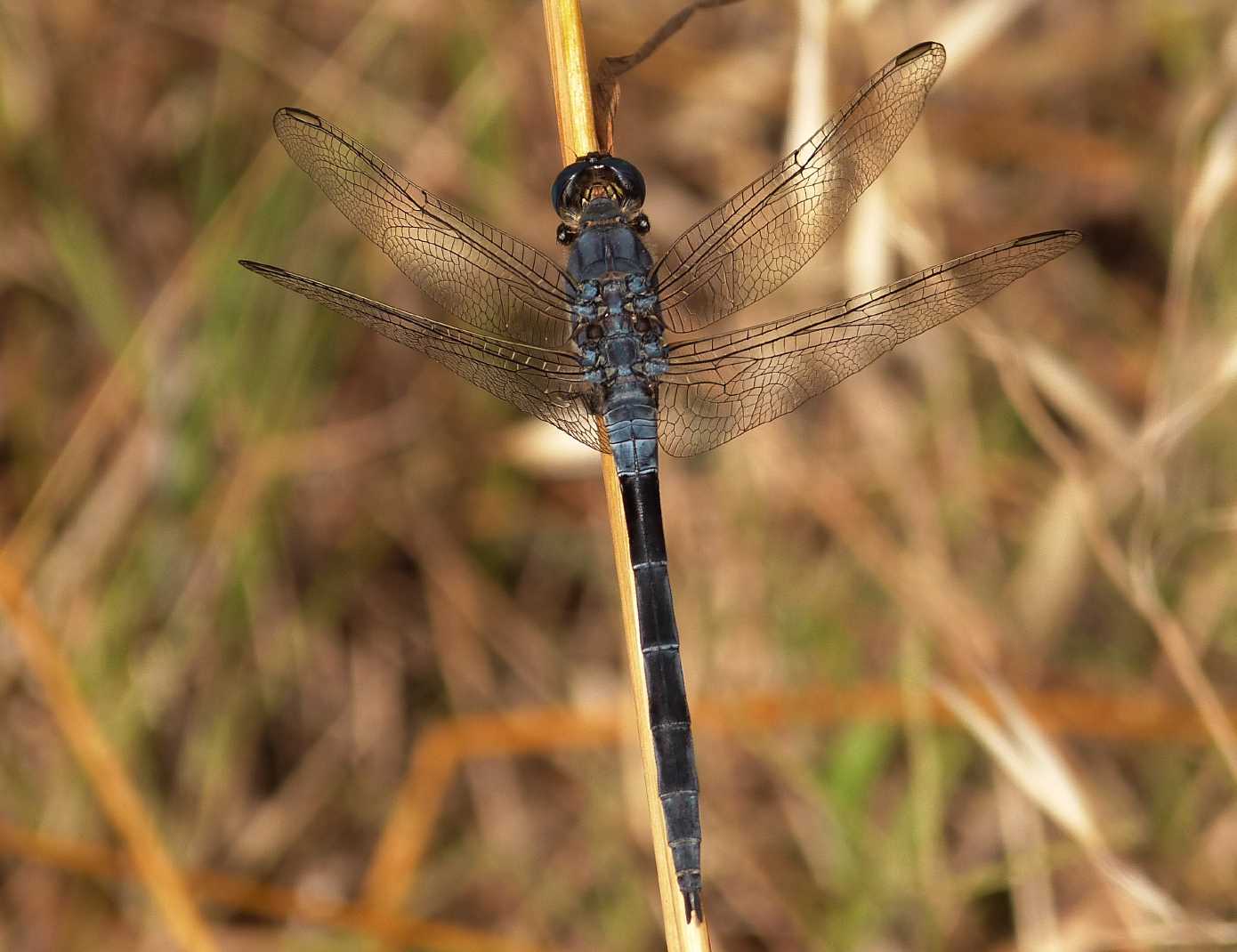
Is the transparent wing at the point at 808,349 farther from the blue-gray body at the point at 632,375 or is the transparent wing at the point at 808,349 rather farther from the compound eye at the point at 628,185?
the compound eye at the point at 628,185

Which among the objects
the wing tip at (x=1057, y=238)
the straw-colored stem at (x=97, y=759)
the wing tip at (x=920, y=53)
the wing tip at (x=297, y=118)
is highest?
the wing tip at (x=297, y=118)

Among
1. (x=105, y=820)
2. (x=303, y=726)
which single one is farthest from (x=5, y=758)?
(x=303, y=726)

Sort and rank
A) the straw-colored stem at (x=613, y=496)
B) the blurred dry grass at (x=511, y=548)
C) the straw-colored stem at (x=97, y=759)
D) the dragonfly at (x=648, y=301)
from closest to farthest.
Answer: the straw-colored stem at (x=613, y=496) → the dragonfly at (x=648, y=301) → the straw-colored stem at (x=97, y=759) → the blurred dry grass at (x=511, y=548)

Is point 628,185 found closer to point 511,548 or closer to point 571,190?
point 571,190

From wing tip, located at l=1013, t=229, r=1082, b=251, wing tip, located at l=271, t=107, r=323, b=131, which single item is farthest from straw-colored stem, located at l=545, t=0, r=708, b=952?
wing tip, located at l=1013, t=229, r=1082, b=251

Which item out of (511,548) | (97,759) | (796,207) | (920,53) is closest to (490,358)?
(796,207)

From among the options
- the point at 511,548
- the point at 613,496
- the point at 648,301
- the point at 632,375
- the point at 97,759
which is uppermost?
the point at 511,548

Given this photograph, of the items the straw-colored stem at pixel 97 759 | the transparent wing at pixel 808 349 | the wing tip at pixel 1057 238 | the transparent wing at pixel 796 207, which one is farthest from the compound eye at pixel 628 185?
the straw-colored stem at pixel 97 759
